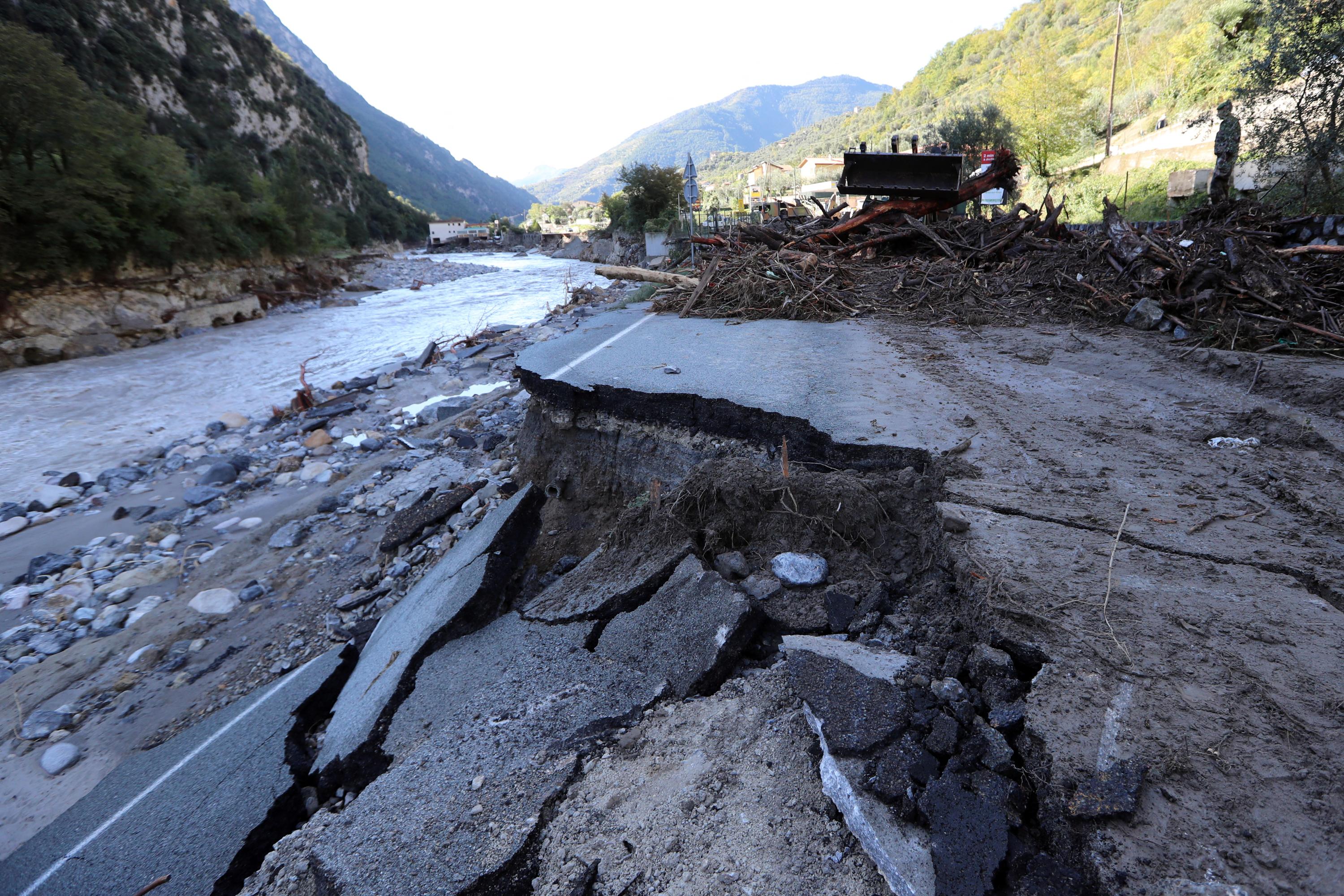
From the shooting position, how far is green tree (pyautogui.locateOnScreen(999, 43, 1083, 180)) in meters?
25.9

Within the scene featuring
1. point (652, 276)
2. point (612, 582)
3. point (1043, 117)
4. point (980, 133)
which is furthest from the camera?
point (980, 133)

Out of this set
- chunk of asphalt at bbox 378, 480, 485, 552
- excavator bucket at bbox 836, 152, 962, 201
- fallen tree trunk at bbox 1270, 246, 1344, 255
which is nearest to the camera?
chunk of asphalt at bbox 378, 480, 485, 552

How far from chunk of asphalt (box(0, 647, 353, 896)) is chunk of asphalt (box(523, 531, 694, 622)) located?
1.20 metres

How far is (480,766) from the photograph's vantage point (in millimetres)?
1809

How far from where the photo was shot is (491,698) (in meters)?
2.11

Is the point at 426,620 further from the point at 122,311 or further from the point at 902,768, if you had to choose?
the point at 122,311

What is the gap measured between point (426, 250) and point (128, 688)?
68.2m

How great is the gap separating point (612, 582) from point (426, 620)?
101cm

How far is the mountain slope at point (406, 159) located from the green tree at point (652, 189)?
314 ft

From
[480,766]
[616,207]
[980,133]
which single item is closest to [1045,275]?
[480,766]

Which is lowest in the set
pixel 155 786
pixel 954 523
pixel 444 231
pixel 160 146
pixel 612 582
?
pixel 155 786

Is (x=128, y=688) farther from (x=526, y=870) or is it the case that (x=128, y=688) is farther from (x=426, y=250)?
(x=426, y=250)

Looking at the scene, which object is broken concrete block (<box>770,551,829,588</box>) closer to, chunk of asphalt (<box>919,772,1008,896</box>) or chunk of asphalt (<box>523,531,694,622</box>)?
chunk of asphalt (<box>523,531,694,622</box>)

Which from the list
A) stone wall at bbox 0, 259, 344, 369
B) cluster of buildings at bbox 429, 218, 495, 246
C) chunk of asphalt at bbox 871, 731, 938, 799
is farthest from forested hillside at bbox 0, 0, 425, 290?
chunk of asphalt at bbox 871, 731, 938, 799
